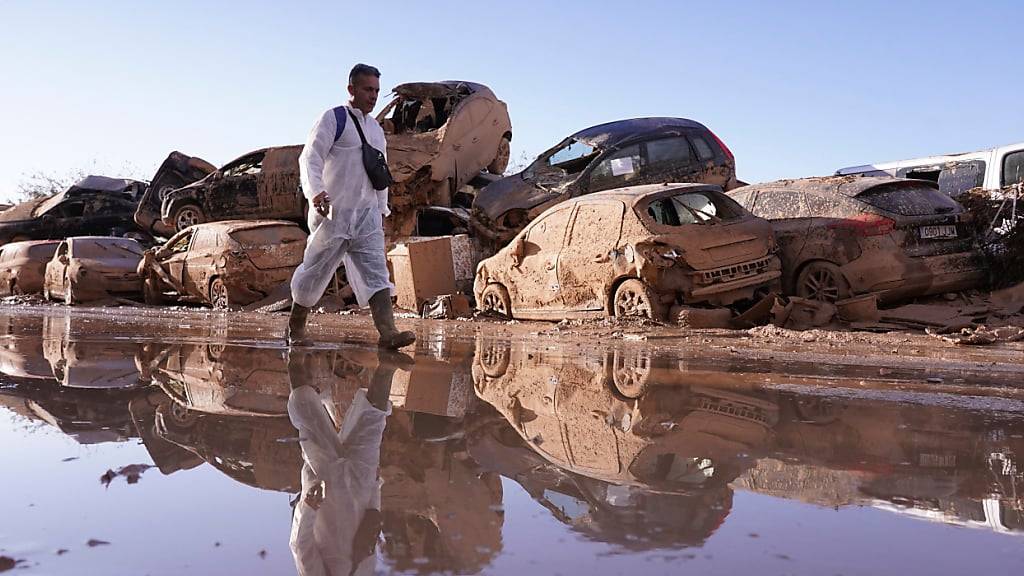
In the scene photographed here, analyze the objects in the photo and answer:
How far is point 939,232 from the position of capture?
1005 cm

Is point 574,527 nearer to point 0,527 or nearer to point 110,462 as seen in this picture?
point 0,527

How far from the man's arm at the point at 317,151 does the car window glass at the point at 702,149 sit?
799cm

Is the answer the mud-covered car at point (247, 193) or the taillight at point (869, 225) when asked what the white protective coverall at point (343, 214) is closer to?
the taillight at point (869, 225)

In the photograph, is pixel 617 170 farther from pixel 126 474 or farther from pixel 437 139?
pixel 126 474

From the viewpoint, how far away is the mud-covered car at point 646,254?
30.4ft

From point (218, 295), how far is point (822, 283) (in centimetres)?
923

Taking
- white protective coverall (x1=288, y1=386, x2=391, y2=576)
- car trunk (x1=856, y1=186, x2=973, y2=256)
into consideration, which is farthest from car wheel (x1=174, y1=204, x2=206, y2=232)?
white protective coverall (x1=288, y1=386, x2=391, y2=576)

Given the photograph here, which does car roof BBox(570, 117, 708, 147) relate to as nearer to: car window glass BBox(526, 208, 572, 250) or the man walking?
car window glass BBox(526, 208, 572, 250)

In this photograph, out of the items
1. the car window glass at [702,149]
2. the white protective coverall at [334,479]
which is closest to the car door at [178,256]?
the car window glass at [702,149]

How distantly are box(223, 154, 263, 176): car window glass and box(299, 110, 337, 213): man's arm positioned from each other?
470 inches

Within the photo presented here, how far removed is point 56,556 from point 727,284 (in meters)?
7.96

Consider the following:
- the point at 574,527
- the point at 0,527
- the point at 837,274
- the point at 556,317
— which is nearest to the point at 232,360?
the point at 0,527

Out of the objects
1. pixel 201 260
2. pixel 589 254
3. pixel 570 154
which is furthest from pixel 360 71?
pixel 201 260

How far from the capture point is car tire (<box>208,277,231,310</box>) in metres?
14.5
